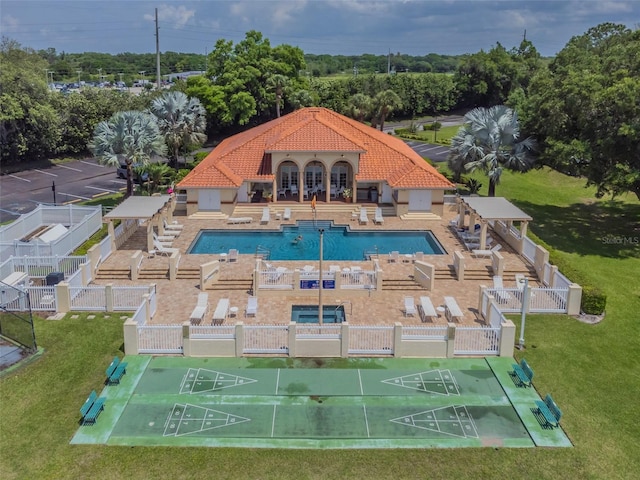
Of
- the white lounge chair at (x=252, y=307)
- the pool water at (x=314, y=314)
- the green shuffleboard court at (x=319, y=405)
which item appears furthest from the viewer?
the pool water at (x=314, y=314)

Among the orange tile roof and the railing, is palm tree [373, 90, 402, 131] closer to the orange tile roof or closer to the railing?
the orange tile roof

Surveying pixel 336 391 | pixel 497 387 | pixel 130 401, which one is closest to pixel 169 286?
pixel 130 401

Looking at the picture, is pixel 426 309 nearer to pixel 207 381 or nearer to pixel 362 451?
pixel 362 451

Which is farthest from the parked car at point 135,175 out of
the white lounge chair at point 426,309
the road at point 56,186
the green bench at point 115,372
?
the white lounge chair at point 426,309

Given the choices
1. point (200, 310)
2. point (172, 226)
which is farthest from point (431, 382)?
point (172, 226)

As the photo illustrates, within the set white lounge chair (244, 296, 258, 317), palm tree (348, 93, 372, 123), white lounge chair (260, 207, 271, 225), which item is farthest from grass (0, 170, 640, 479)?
palm tree (348, 93, 372, 123)

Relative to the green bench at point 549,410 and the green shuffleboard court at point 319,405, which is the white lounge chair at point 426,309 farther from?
the green bench at point 549,410
